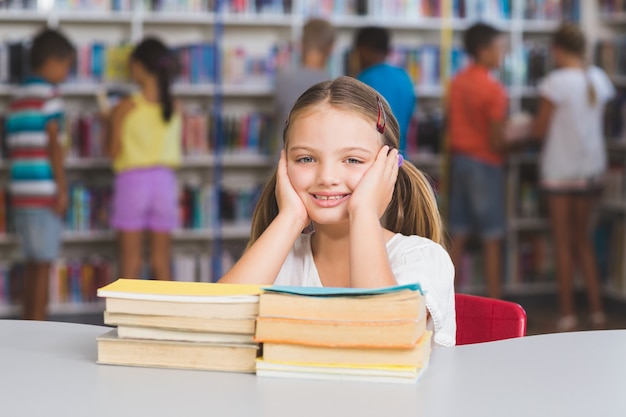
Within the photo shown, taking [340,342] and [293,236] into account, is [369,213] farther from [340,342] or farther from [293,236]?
[340,342]

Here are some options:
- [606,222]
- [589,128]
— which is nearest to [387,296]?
[589,128]

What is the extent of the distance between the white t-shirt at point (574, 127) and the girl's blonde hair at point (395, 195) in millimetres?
3464

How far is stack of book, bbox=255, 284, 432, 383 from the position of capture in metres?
1.39

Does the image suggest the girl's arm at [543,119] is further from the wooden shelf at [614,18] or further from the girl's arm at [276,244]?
the girl's arm at [276,244]

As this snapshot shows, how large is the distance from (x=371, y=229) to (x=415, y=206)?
347 millimetres

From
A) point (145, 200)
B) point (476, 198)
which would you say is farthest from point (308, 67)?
point (476, 198)

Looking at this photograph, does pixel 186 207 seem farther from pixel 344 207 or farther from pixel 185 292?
pixel 185 292

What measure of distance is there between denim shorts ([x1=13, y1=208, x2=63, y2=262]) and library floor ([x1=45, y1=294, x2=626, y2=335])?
0.61 m

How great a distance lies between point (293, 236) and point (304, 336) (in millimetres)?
442

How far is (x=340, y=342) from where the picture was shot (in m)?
1.40

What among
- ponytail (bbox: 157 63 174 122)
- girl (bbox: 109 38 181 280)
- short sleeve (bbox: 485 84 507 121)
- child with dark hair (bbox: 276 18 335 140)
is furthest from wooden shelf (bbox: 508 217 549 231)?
ponytail (bbox: 157 63 174 122)

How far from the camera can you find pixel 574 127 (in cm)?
536

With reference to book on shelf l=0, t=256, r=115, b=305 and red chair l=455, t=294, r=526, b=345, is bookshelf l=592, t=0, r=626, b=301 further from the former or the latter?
red chair l=455, t=294, r=526, b=345

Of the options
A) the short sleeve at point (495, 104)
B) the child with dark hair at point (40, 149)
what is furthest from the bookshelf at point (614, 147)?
the child with dark hair at point (40, 149)
